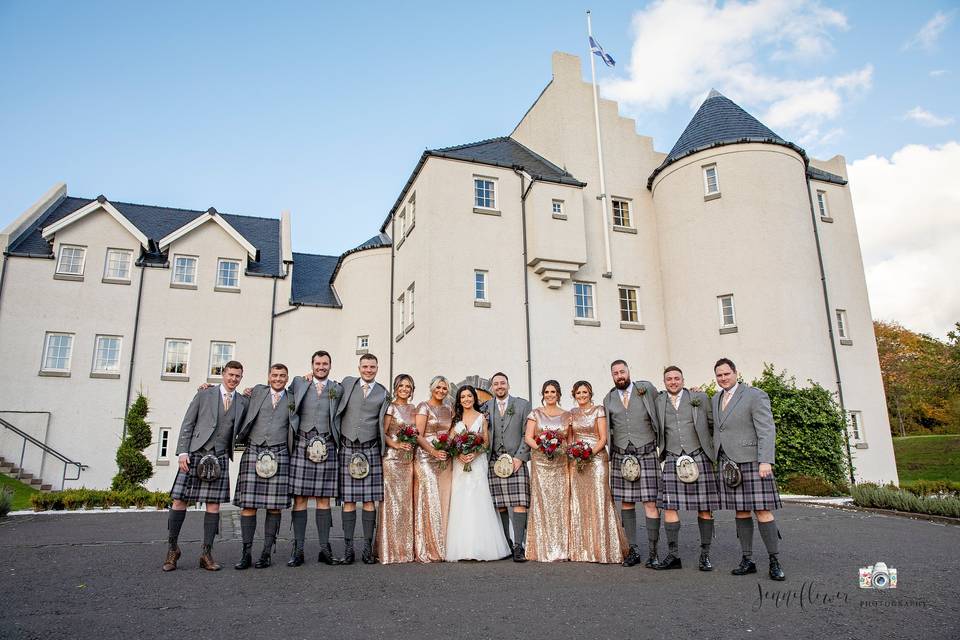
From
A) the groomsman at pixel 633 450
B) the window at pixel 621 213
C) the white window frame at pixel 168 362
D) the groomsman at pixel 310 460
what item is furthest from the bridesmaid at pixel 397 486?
the white window frame at pixel 168 362

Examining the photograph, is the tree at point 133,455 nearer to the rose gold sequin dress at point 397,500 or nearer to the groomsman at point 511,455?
the rose gold sequin dress at point 397,500

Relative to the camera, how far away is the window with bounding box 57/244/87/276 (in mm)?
25172

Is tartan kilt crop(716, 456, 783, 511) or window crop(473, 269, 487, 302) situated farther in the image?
window crop(473, 269, 487, 302)

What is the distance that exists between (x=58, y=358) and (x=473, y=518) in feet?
74.5

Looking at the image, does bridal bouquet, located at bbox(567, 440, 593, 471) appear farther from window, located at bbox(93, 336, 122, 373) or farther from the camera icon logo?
window, located at bbox(93, 336, 122, 373)

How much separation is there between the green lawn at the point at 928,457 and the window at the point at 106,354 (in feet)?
121

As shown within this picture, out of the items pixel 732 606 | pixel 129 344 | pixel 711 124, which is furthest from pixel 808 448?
pixel 129 344

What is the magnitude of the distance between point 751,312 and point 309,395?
1752 centimetres

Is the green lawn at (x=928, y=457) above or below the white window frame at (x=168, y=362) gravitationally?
below

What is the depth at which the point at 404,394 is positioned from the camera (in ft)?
27.9

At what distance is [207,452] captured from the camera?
768cm

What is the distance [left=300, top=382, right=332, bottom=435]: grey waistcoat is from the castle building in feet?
37.6

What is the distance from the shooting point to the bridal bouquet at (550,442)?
8203 millimetres

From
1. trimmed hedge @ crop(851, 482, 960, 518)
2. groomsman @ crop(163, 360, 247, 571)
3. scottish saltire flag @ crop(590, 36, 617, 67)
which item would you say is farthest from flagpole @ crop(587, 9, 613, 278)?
groomsman @ crop(163, 360, 247, 571)
